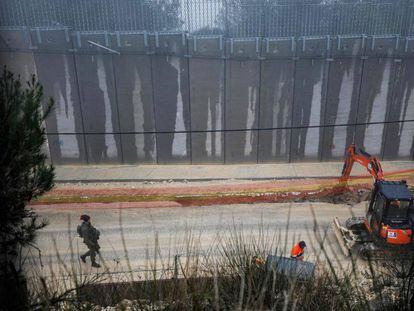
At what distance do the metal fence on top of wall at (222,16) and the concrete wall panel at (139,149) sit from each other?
5.33 m

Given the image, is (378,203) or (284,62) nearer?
(378,203)

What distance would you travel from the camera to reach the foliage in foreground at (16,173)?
6.04 m

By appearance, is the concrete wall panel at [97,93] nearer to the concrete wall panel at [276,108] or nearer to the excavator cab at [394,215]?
the concrete wall panel at [276,108]

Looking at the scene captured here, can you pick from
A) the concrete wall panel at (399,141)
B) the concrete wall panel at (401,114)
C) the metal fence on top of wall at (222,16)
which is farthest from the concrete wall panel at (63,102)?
the concrete wall panel at (399,141)

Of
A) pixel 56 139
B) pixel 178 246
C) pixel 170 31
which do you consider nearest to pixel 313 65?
pixel 170 31

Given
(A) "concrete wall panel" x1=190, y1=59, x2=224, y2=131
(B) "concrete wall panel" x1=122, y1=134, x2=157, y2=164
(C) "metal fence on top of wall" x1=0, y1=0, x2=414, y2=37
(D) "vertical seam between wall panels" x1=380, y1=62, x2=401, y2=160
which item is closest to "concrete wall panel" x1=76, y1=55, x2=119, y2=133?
(B) "concrete wall panel" x1=122, y1=134, x2=157, y2=164

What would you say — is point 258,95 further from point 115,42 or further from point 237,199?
point 115,42

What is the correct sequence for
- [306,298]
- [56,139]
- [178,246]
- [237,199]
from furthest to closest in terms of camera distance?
[56,139]
[237,199]
[178,246]
[306,298]

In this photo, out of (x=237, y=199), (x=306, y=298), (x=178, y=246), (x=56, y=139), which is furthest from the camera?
(x=56, y=139)

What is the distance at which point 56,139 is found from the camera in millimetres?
19594

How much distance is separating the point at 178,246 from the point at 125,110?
903cm

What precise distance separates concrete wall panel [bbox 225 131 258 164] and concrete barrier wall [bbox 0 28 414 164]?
0.05 m

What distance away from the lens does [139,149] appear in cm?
1991

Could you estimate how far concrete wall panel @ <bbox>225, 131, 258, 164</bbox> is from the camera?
19656mm
